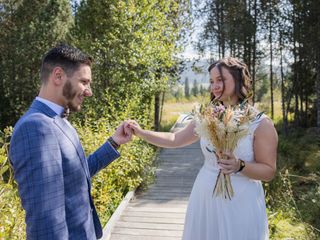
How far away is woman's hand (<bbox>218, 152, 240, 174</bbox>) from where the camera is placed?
7.29ft

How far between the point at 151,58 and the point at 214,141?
249 inches

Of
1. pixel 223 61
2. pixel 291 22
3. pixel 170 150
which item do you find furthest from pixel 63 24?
pixel 223 61

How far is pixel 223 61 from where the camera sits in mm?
2514

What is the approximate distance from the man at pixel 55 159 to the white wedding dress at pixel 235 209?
2.68 feet

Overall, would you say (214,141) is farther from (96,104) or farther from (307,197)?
(96,104)

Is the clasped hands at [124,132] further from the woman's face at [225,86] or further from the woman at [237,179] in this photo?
the woman's face at [225,86]

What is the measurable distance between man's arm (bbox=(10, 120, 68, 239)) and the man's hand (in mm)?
1040

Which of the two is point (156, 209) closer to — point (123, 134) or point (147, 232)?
point (147, 232)

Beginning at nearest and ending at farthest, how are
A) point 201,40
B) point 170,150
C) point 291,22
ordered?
1. point 170,150
2. point 291,22
3. point 201,40

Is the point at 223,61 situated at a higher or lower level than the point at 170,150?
higher

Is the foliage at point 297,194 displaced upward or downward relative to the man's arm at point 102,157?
downward

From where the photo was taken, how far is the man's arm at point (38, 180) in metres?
1.47

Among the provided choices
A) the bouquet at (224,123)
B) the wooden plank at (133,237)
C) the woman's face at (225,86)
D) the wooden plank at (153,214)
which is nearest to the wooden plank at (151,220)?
the wooden plank at (153,214)

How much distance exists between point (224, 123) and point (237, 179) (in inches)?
20.4
